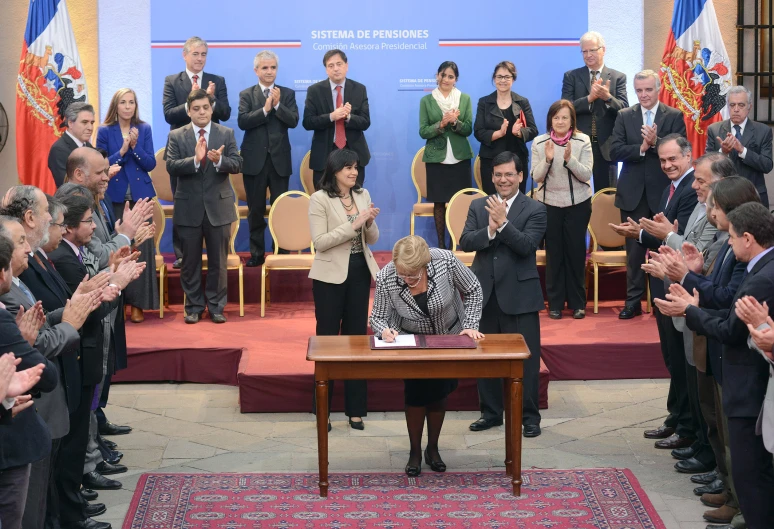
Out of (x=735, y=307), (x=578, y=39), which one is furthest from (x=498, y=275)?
(x=578, y=39)

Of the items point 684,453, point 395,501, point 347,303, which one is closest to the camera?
point 395,501

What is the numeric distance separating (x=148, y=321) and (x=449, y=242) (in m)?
2.94

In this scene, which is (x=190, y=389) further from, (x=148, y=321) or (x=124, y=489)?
(x=124, y=489)

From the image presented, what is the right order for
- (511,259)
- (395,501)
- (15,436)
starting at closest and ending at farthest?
(15,436) < (395,501) < (511,259)

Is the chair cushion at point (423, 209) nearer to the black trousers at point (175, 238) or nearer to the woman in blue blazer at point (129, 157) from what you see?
the black trousers at point (175, 238)

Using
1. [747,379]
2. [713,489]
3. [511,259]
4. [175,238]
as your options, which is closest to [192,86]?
[175,238]

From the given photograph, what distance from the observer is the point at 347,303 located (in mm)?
6684

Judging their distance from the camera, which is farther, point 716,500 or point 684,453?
point 684,453

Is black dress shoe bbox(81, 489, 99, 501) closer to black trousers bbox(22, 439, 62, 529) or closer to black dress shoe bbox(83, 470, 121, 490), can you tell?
black dress shoe bbox(83, 470, 121, 490)

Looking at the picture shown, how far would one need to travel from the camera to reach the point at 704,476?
18.9ft

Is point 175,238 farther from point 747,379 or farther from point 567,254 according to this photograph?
point 747,379

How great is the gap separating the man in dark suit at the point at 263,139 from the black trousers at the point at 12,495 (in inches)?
218

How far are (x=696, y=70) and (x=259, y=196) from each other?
4.10 meters

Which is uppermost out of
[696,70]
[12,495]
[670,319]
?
[696,70]
